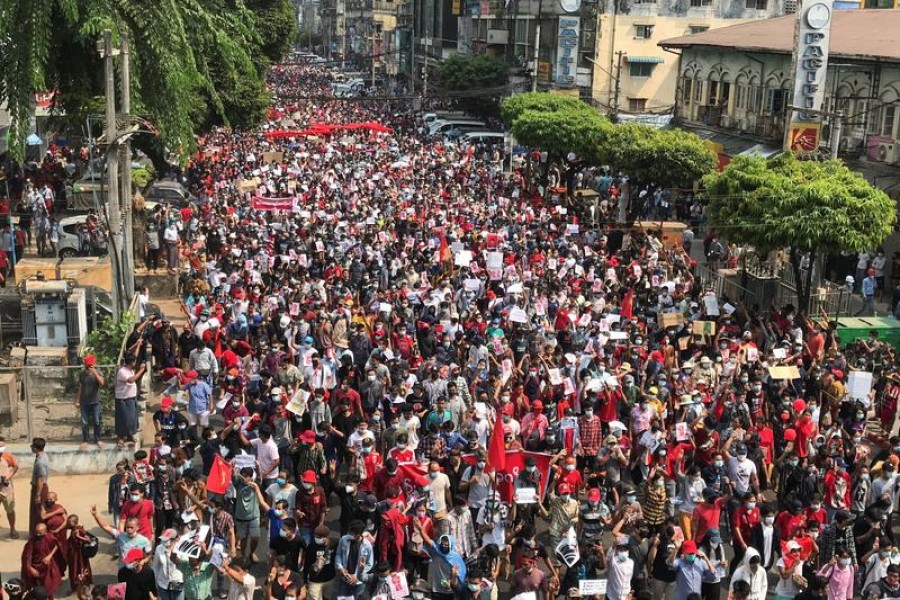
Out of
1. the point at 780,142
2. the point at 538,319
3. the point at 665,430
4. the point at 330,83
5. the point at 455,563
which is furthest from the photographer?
the point at 330,83

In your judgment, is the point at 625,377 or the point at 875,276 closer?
the point at 625,377

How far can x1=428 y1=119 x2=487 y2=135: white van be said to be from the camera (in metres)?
53.8

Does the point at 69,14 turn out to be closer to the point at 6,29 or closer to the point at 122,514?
the point at 6,29

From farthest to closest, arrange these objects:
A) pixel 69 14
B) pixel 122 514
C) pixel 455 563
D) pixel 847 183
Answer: pixel 847 183 < pixel 69 14 < pixel 122 514 < pixel 455 563

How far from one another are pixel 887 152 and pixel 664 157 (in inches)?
222

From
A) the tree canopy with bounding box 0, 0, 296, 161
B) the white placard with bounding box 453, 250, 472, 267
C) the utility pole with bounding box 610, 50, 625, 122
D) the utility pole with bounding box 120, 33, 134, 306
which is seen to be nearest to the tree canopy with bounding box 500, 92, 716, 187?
the utility pole with bounding box 610, 50, 625, 122

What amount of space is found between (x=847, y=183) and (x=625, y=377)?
850 cm

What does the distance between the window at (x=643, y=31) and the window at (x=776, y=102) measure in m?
16.3

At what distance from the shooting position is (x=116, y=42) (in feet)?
48.6

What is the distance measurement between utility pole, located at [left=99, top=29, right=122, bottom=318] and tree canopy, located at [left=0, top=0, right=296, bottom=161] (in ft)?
0.97

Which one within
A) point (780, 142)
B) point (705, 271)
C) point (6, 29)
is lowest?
point (705, 271)

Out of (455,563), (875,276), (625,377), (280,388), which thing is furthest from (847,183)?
(455,563)

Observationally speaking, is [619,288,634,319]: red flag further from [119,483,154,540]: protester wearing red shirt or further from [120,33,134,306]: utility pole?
[119,483,154,540]: protester wearing red shirt

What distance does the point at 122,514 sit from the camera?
35.0ft
